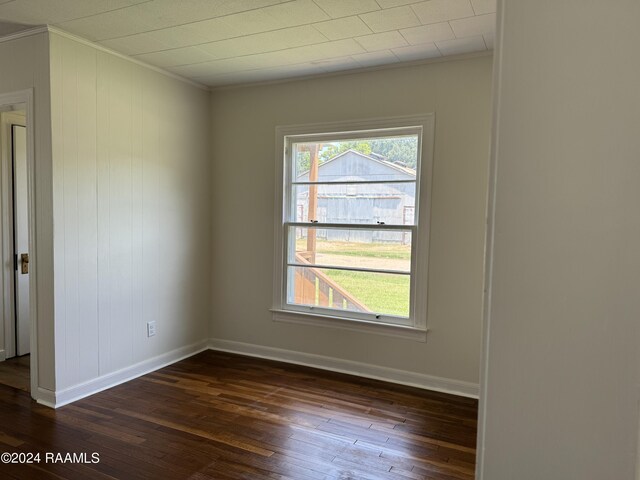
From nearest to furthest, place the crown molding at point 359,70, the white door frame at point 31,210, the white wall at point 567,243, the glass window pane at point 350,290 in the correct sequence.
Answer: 1. the white wall at point 567,243
2. the white door frame at point 31,210
3. the crown molding at point 359,70
4. the glass window pane at point 350,290

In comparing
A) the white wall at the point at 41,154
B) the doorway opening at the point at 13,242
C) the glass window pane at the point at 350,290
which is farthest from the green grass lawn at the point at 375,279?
the doorway opening at the point at 13,242

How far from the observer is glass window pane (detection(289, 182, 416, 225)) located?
3449 millimetres

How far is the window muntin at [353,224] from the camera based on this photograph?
345cm

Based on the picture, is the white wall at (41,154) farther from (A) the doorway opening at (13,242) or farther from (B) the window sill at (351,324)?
(B) the window sill at (351,324)

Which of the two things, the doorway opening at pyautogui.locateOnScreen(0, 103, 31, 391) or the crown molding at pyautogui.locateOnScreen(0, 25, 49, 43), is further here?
the doorway opening at pyautogui.locateOnScreen(0, 103, 31, 391)

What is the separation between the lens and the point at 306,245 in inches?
152

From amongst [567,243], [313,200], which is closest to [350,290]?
[313,200]

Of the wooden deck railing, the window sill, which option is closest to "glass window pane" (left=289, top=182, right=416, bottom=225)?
the wooden deck railing

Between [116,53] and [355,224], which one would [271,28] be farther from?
[355,224]

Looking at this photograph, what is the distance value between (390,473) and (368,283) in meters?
1.63

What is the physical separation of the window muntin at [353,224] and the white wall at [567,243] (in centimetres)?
293

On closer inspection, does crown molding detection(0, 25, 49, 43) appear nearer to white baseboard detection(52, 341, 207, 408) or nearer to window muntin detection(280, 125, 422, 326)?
window muntin detection(280, 125, 422, 326)

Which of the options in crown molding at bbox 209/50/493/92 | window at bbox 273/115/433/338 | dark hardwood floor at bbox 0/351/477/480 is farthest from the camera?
window at bbox 273/115/433/338

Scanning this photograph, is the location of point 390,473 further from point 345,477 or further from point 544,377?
point 544,377
